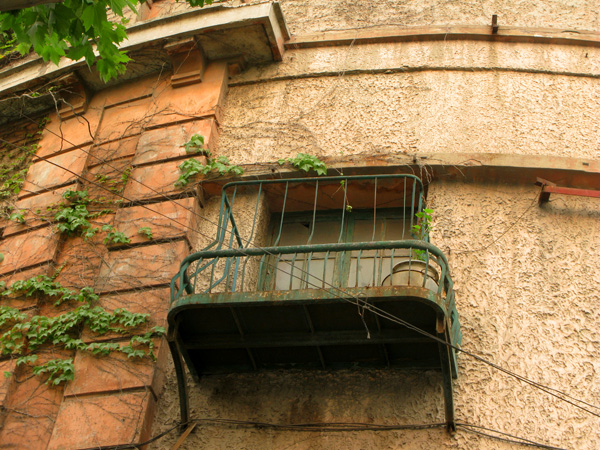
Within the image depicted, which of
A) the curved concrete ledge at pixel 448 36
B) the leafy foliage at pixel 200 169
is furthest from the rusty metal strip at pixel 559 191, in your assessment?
the leafy foliage at pixel 200 169

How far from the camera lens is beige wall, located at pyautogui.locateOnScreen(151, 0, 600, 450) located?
5113 mm

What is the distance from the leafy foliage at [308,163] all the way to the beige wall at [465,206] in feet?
0.95

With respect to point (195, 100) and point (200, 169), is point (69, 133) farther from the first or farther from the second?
point (200, 169)

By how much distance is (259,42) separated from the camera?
26.2ft

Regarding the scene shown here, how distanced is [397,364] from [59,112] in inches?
199

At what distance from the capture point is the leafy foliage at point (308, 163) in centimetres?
667

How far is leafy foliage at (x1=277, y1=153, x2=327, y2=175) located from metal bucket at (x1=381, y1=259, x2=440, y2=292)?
165 cm

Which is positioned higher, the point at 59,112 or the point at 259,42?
the point at 259,42

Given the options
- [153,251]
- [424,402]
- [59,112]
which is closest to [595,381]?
[424,402]

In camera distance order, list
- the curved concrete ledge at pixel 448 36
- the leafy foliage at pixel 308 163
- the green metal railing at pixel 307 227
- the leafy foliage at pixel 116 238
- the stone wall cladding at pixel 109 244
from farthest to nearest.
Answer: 1. the curved concrete ledge at pixel 448 36
2. the leafy foliage at pixel 308 163
3. the leafy foliage at pixel 116 238
4. the green metal railing at pixel 307 227
5. the stone wall cladding at pixel 109 244

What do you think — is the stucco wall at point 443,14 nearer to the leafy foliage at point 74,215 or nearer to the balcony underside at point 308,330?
the leafy foliage at point 74,215

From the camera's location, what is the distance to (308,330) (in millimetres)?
5188

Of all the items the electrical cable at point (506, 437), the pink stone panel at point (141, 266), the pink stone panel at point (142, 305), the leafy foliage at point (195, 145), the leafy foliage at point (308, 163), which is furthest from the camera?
the leafy foliage at point (195, 145)

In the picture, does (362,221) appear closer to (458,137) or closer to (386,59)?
(458,137)
